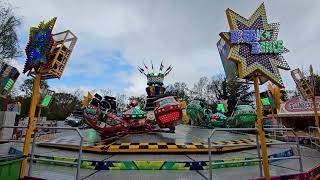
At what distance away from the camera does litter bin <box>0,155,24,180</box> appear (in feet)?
11.3

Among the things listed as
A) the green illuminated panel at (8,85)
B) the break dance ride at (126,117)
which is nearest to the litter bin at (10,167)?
the green illuminated panel at (8,85)

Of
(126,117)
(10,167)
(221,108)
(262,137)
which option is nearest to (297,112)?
(221,108)

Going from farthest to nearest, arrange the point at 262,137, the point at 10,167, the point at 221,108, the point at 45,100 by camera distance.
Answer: the point at 221,108, the point at 45,100, the point at 262,137, the point at 10,167

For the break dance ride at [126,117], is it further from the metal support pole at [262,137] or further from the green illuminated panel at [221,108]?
the green illuminated panel at [221,108]

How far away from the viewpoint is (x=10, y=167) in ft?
11.9

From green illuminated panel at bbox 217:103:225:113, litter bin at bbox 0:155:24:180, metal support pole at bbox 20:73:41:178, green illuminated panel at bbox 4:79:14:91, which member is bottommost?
litter bin at bbox 0:155:24:180

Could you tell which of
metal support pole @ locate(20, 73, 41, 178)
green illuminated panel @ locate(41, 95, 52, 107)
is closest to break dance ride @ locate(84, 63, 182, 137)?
green illuminated panel @ locate(41, 95, 52, 107)

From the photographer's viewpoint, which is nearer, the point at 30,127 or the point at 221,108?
the point at 30,127

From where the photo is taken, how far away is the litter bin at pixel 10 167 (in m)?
3.44

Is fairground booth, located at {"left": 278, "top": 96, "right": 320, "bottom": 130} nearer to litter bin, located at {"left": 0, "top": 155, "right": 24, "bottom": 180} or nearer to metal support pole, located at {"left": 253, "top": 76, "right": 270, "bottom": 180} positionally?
metal support pole, located at {"left": 253, "top": 76, "right": 270, "bottom": 180}

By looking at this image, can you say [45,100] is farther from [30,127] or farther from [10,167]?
[10,167]

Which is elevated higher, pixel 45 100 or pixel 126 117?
pixel 45 100

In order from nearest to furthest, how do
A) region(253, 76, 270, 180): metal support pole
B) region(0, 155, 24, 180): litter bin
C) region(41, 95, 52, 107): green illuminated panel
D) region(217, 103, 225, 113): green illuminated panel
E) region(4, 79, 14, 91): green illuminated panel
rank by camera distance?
region(0, 155, 24, 180): litter bin → region(253, 76, 270, 180): metal support pole → region(4, 79, 14, 91): green illuminated panel → region(41, 95, 52, 107): green illuminated panel → region(217, 103, 225, 113): green illuminated panel

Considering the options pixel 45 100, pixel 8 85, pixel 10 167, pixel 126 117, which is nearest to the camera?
pixel 10 167
